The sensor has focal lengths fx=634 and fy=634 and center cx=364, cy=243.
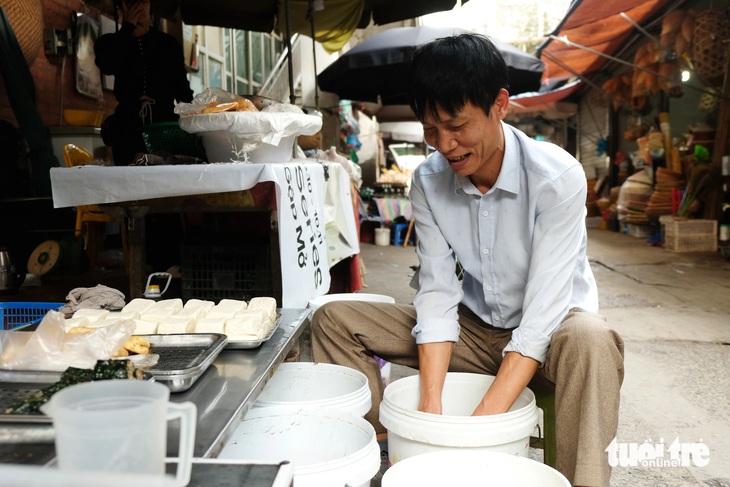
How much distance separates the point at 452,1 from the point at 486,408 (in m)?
5.24

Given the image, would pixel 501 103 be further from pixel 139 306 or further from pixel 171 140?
pixel 171 140

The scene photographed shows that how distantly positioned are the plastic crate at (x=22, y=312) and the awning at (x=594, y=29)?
26.3 feet

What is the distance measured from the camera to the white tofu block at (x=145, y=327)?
209 centimetres

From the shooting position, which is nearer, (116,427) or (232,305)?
(116,427)

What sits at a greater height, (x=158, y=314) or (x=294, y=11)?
(x=294, y=11)

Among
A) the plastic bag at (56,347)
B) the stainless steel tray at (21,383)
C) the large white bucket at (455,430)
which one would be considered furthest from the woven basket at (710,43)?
the stainless steel tray at (21,383)

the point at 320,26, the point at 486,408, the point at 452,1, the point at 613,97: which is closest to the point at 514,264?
the point at 486,408

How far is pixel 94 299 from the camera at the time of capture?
2549 millimetres

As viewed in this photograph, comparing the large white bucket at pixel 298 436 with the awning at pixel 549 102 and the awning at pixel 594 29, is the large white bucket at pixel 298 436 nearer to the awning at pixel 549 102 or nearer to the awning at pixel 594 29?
the awning at pixel 594 29

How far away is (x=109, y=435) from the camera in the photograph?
0.97 metres

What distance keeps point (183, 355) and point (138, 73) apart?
11.4 feet

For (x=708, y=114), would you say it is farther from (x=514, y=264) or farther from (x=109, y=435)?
(x=109, y=435)

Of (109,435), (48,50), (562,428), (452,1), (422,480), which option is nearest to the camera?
(109,435)

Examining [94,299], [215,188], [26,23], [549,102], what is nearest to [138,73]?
[26,23]
